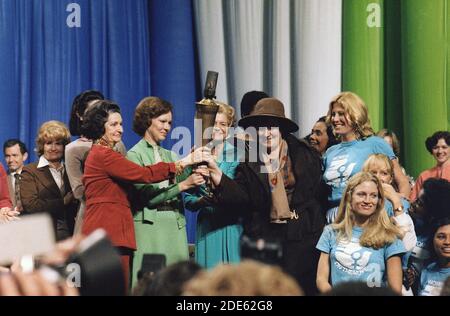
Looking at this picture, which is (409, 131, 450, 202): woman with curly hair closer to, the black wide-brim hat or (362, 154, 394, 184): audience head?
(362, 154, 394, 184): audience head

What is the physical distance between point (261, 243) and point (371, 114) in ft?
11.8

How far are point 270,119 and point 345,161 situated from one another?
444 millimetres

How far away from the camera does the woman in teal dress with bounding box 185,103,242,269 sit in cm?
425

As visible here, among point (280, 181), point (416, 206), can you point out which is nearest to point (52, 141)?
point (280, 181)

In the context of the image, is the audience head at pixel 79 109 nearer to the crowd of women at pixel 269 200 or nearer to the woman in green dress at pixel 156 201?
the crowd of women at pixel 269 200

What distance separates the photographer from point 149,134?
13.9 ft

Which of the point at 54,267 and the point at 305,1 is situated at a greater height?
the point at 305,1

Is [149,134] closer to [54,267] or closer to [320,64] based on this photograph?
[320,64]

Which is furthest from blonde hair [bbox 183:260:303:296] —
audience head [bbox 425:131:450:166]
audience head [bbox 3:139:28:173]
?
audience head [bbox 3:139:28:173]

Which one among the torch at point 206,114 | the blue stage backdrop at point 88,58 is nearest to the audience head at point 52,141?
the torch at point 206,114

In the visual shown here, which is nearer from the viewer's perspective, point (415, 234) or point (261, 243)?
point (261, 243)

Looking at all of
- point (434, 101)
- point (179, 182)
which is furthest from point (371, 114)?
point (179, 182)

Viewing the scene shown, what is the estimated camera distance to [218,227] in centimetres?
430

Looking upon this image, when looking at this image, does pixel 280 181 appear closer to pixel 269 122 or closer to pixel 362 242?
pixel 269 122
